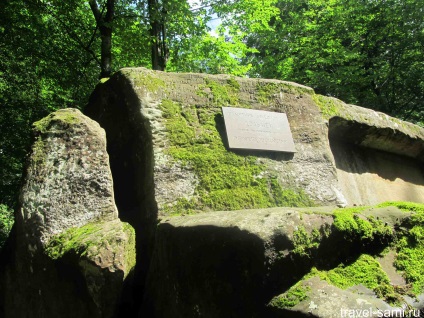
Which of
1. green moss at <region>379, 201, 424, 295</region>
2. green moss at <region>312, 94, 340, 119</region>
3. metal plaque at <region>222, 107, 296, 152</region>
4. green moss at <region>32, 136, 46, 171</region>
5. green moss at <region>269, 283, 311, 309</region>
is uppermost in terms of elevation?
green moss at <region>312, 94, 340, 119</region>

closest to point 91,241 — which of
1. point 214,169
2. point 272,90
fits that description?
point 214,169

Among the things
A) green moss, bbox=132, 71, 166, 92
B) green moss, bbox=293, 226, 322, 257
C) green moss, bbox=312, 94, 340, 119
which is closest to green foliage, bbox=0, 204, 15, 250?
green moss, bbox=132, 71, 166, 92

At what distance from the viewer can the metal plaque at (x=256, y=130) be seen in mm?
3518

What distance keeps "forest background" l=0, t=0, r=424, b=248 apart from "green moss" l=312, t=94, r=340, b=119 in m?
5.28

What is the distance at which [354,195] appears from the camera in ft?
14.3

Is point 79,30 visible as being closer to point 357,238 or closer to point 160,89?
point 160,89

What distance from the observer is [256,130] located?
11.9 ft

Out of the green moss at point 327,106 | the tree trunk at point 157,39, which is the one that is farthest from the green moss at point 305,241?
the tree trunk at point 157,39

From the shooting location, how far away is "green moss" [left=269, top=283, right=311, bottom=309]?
1718 millimetres

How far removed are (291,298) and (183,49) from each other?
9.36 meters

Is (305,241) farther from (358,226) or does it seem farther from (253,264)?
(358,226)

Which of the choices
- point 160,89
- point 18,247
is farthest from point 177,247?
point 160,89

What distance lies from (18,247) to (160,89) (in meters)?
1.80

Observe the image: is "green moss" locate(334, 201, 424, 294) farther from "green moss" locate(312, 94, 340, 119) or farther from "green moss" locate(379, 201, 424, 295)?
"green moss" locate(312, 94, 340, 119)
